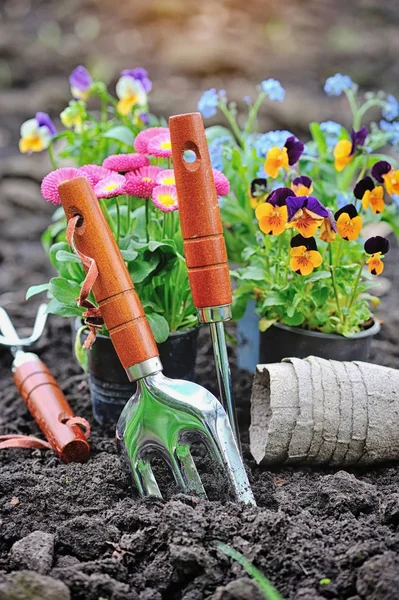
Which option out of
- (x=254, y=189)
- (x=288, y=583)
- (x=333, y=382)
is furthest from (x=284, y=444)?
(x=254, y=189)

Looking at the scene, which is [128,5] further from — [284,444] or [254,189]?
[284,444]

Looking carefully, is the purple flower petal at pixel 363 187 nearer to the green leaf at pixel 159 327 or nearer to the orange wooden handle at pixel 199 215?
the orange wooden handle at pixel 199 215

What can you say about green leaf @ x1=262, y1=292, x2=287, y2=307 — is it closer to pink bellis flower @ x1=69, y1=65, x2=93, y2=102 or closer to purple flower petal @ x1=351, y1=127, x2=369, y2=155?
purple flower petal @ x1=351, y1=127, x2=369, y2=155

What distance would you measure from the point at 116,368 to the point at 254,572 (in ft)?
Answer: 2.25

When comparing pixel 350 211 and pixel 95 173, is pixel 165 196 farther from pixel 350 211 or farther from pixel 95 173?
pixel 350 211

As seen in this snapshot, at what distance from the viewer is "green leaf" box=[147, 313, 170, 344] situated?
155cm

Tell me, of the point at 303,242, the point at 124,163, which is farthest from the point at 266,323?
the point at 124,163

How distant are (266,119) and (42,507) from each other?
310 cm

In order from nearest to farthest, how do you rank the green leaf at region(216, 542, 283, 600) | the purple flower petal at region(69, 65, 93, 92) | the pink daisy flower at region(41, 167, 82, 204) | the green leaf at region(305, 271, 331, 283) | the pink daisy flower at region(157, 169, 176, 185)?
1. the green leaf at region(216, 542, 283, 600)
2. the pink daisy flower at region(41, 167, 82, 204)
3. the pink daisy flower at region(157, 169, 176, 185)
4. the green leaf at region(305, 271, 331, 283)
5. the purple flower petal at region(69, 65, 93, 92)

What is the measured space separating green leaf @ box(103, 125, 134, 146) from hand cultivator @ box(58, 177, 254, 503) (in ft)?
2.21

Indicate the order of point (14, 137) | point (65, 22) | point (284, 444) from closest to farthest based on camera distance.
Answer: point (284, 444), point (14, 137), point (65, 22)

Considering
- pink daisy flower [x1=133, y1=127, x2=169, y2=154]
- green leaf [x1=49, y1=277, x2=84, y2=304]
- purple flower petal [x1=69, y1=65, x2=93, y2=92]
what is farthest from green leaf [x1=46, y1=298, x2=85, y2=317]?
purple flower petal [x1=69, y1=65, x2=93, y2=92]

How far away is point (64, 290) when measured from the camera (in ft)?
5.18

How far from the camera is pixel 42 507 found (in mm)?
1343
